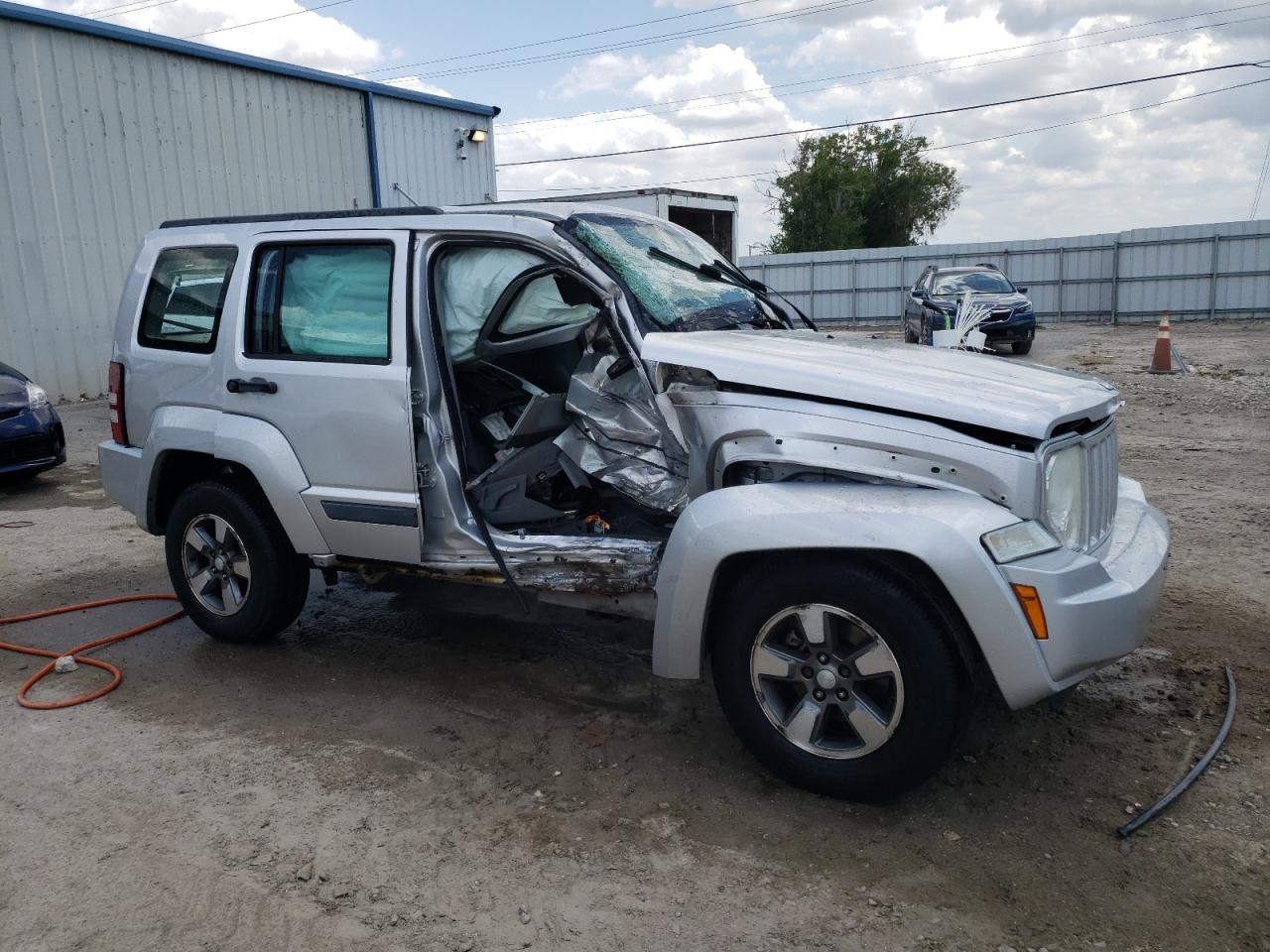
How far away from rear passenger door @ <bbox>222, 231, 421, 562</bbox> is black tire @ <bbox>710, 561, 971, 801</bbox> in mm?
1522

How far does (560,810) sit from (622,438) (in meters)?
1.42

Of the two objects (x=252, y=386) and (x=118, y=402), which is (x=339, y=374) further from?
(x=118, y=402)

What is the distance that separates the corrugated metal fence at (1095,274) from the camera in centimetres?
2405

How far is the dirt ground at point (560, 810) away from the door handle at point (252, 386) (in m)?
1.29

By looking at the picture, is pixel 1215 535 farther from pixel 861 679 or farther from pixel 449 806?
pixel 449 806

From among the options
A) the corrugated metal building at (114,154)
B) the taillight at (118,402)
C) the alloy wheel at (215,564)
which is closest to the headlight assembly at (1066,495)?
the alloy wheel at (215,564)

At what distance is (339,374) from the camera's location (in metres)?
4.16

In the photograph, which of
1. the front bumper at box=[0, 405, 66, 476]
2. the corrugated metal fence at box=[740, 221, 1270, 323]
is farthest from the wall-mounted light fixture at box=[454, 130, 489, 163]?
the front bumper at box=[0, 405, 66, 476]

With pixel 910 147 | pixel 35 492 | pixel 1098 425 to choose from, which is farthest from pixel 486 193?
pixel 910 147

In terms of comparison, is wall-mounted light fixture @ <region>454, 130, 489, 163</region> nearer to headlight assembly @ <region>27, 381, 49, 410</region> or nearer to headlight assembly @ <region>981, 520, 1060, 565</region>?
headlight assembly @ <region>27, 381, 49, 410</region>

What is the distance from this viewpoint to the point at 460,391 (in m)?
4.46

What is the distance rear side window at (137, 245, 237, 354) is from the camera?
4.62 meters

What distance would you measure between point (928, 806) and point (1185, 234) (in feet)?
84.3

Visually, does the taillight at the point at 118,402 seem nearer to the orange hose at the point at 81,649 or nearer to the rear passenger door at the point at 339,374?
the rear passenger door at the point at 339,374
